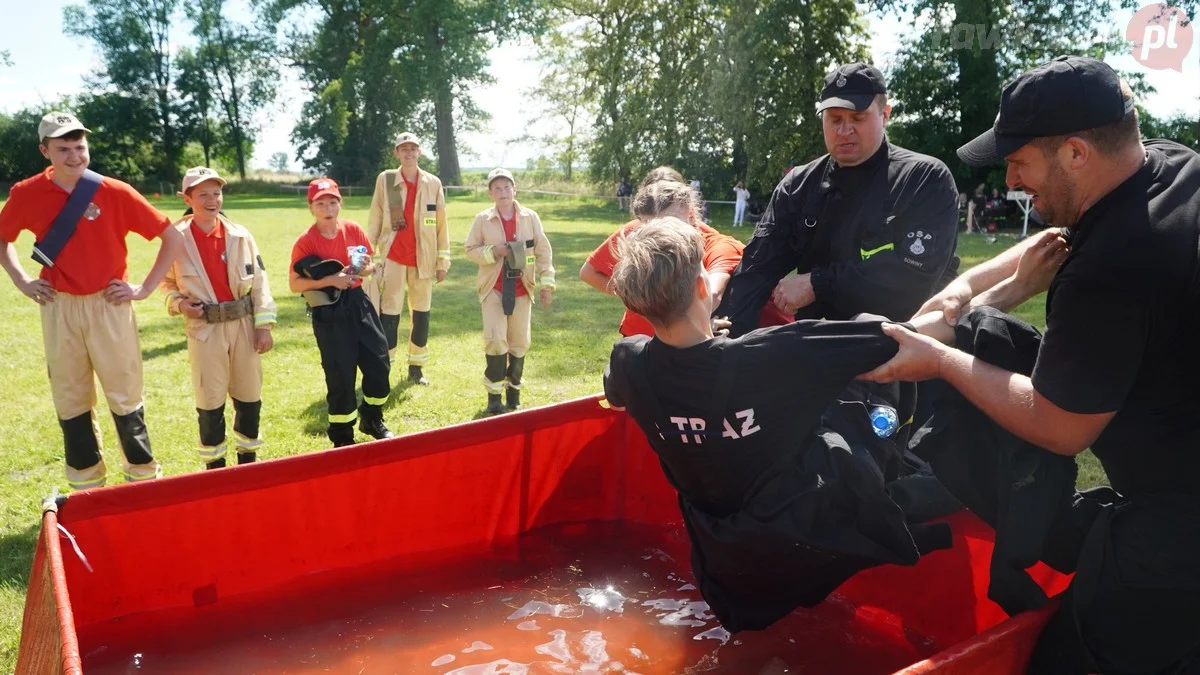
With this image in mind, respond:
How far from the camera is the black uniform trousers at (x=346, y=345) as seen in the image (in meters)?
6.30

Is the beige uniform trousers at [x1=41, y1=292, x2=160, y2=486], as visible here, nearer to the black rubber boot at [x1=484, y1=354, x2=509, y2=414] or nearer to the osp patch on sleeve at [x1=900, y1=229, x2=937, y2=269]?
the black rubber boot at [x1=484, y1=354, x2=509, y2=414]

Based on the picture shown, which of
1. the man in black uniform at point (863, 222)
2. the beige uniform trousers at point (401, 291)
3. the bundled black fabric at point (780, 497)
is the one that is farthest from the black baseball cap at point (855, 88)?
the beige uniform trousers at point (401, 291)

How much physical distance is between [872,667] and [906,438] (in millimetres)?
978

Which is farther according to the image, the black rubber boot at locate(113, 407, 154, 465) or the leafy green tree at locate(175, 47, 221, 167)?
the leafy green tree at locate(175, 47, 221, 167)

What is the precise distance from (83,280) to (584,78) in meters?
33.3

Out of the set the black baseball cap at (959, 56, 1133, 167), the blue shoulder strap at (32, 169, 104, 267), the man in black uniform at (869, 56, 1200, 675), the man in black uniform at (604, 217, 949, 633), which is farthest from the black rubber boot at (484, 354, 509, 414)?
the black baseball cap at (959, 56, 1133, 167)

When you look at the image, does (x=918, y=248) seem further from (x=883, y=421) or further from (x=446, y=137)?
(x=446, y=137)

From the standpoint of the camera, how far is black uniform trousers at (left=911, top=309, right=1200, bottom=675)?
237 cm

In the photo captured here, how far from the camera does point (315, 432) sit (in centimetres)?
723

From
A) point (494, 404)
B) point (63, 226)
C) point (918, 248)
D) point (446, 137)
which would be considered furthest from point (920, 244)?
point (446, 137)

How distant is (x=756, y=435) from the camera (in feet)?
9.32

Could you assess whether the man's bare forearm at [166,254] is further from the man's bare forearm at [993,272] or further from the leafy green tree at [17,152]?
the leafy green tree at [17,152]

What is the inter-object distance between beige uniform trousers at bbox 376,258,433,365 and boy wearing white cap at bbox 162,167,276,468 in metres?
2.90

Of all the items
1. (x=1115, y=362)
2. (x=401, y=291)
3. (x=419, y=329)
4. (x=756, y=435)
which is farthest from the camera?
(x=401, y=291)
